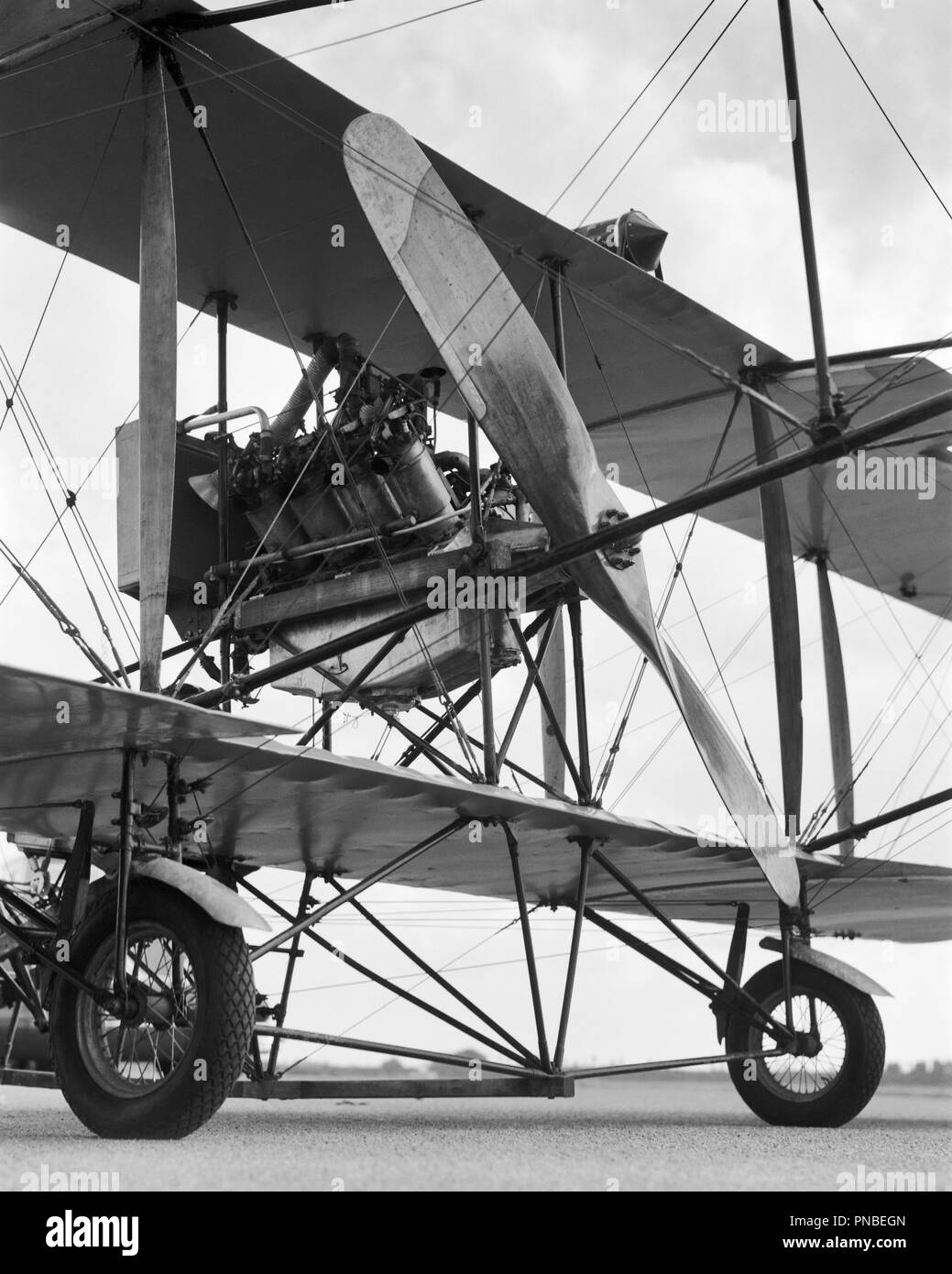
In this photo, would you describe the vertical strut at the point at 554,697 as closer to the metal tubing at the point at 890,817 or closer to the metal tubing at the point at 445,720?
the metal tubing at the point at 445,720

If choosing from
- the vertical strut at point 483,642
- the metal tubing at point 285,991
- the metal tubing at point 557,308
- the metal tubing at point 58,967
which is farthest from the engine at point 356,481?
the metal tubing at point 58,967

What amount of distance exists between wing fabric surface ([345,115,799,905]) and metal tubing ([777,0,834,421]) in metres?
1.28

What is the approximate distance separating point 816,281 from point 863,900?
5.38 m

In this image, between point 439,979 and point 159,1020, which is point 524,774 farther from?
point 159,1020

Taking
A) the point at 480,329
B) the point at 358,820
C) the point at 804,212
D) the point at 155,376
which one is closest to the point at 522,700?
the point at 358,820

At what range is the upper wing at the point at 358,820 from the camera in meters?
5.95

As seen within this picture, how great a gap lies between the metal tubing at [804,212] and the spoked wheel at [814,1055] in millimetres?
4069

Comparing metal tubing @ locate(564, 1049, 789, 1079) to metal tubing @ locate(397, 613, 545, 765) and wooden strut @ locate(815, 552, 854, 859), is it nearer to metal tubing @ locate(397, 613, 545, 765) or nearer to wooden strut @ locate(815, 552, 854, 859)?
metal tubing @ locate(397, 613, 545, 765)

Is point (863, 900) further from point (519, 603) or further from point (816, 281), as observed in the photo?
point (816, 281)

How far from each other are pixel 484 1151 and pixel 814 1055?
12.0 ft

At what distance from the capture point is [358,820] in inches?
314

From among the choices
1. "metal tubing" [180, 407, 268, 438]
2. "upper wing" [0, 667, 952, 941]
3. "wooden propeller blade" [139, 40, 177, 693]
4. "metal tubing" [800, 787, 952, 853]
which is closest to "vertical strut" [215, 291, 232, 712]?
"metal tubing" [180, 407, 268, 438]
